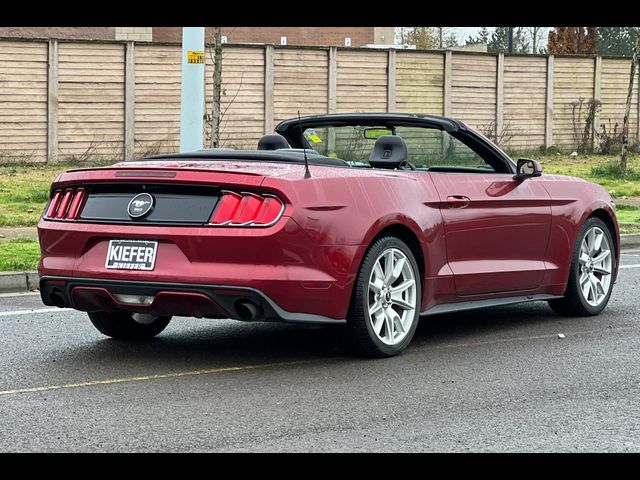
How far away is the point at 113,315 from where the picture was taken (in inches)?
325

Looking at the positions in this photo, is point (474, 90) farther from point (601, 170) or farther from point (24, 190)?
point (24, 190)

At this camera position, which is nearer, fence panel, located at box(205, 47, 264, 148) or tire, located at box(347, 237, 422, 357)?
tire, located at box(347, 237, 422, 357)

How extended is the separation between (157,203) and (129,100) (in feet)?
56.0

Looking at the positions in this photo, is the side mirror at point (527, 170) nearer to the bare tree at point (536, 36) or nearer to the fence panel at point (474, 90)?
the fence panel at point (474, 90)

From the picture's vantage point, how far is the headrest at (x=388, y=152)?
8164 mm

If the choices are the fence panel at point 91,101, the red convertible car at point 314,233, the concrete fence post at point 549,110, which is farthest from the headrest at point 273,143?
the concrete fence post at point 549,110

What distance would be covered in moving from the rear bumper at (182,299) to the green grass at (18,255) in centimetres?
457

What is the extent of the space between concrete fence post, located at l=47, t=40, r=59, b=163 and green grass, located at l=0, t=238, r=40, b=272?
912 centimetres

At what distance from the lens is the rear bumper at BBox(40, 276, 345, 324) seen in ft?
22.9

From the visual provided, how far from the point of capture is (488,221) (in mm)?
8492

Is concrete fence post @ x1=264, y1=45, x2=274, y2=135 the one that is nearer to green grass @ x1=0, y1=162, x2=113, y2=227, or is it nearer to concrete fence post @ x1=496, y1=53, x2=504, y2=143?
green grass @ x1=0, y1=162, x2=113, y2=227

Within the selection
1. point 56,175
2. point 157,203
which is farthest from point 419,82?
point 157,203

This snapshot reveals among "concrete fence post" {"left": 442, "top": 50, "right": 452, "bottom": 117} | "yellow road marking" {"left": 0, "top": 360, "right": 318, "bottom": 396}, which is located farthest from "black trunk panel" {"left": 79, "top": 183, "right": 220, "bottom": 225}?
"concrete fence post" {"left": 442, "top": 50, "right": 452, "bottom": 117}
